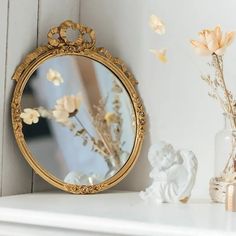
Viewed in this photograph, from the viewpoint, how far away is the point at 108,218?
1.12m

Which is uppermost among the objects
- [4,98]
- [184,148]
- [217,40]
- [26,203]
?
[217,40]

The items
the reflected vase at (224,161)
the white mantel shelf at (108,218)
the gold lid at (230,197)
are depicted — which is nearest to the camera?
the white mantel shelf at (108,218)

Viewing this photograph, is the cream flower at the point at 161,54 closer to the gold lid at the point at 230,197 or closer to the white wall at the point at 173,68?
the white wall at the point at 173,68

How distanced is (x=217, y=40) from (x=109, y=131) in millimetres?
354

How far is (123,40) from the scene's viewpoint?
61.9 inches

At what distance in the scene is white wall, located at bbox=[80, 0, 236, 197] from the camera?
1.47m

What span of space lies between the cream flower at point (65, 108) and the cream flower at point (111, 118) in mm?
72

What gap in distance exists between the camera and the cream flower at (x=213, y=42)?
130 cm

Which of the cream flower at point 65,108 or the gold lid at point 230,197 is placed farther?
the cream flower at point 65,108

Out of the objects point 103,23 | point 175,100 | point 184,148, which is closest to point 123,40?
point 103,23

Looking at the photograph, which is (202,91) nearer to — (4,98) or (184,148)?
(184,148)

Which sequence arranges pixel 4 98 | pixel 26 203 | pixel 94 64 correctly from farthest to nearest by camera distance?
pixel 94 64 < pixel 4 98 < pixel 26 203

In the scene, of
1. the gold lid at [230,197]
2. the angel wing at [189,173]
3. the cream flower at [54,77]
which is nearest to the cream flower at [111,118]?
the cream flower at [54,77]

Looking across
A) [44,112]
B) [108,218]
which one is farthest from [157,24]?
[108,218]
